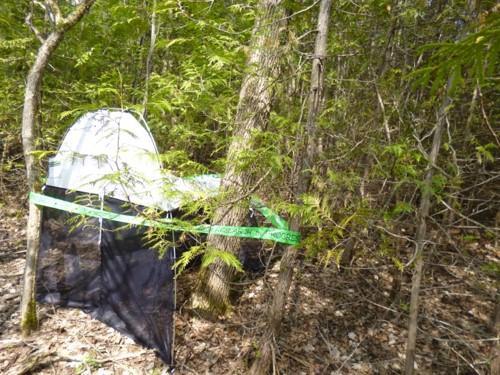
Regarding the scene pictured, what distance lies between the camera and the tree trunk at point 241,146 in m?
2.71

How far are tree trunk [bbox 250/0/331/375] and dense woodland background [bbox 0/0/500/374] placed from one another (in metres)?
0.07

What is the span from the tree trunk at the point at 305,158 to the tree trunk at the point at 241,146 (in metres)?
0.42

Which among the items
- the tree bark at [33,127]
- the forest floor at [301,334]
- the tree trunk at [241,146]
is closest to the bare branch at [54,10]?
the tree bark at [33,127]

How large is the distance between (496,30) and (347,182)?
47.0 inches

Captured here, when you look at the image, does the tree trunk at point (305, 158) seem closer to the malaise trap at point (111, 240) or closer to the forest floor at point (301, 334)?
the forest floor at point (301, 334)

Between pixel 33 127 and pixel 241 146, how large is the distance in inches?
79.0

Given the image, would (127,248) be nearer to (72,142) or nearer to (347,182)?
(72,142)

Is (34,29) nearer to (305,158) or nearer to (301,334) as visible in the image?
(305,158)

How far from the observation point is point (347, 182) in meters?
2.21

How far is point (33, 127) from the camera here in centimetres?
288

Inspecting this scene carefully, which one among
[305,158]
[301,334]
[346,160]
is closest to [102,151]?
[305,158]

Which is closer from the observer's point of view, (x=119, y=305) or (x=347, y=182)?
(x=347, y=182)

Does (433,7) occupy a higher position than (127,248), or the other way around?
(433,7)

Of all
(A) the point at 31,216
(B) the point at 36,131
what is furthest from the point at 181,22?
(A) the point at 31,216
